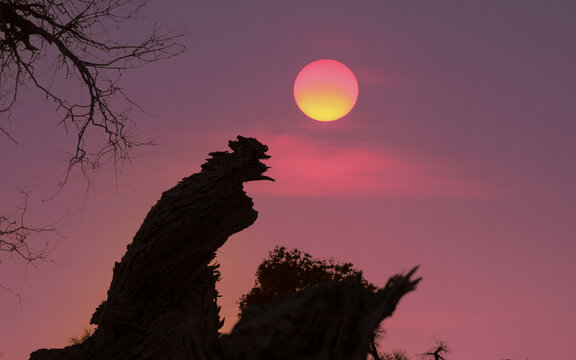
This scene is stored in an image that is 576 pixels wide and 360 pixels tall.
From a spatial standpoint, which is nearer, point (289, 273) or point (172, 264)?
point (172, 264)

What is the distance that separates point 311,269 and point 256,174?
81.1 feet

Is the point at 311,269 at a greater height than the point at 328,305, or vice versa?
the point at 311,269

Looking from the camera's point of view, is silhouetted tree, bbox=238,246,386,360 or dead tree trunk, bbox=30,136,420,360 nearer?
dead tree trunk, bbox=30,136,420,360

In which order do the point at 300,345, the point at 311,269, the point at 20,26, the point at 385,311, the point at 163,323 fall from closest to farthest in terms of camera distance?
the point at 300,345 < the point at 385,311 < the point at 163,323 < the point at 20,26 < the point at 311,269

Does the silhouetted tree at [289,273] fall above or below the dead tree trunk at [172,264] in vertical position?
above

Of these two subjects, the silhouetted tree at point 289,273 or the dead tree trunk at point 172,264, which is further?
the silhouetted tree at point 289,273

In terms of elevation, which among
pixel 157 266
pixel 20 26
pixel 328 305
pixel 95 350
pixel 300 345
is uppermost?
pixel 20 26

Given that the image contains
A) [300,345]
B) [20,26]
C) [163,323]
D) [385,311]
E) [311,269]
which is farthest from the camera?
[311,269]

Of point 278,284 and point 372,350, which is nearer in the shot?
point 372,350

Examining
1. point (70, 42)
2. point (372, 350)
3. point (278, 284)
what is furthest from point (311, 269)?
point (372, 350)

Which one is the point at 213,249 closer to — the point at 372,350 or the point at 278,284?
the point at 372,350

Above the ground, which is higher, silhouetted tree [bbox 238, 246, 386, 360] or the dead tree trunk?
silhouetted tree [bbox 238, 246, 386, 360]

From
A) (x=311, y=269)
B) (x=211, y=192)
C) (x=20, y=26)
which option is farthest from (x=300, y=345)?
(x=311, y=269)

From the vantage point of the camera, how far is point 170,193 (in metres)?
8.65
